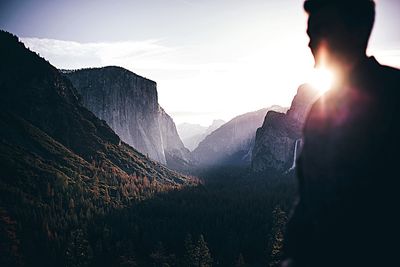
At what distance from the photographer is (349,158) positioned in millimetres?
6223

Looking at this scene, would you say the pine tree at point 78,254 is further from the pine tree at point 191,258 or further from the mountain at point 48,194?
the pine tree at point 191,258

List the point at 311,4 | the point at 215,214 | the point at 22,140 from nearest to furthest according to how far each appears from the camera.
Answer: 1. the point at 311,4
2. the point at 215,214
3. the point at 22,140

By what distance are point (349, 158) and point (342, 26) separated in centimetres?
243

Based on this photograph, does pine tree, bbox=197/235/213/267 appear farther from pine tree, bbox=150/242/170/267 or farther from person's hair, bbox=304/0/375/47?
person's hair, bbox=304/0/375/47

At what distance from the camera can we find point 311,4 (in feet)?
22.6

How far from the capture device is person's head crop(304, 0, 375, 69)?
21.3 ft

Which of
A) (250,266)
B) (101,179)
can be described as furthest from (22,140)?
(250,266)

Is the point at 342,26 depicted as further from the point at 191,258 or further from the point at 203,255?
the point at 191,258

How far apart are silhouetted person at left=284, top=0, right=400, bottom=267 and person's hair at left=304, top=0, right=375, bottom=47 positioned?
17 mm

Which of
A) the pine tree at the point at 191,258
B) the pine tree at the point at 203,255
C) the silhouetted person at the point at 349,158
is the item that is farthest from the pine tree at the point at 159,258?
the silhouetted person at the point at 349,158

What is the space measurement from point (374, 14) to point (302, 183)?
3.44 metres

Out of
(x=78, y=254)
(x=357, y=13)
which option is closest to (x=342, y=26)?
(x=357, y=13)

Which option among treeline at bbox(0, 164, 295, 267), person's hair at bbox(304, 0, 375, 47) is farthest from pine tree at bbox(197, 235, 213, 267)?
person's hair at bbox(304, 0, 375, 47)

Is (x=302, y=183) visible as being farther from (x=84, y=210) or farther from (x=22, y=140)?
(x=22, y=140)
